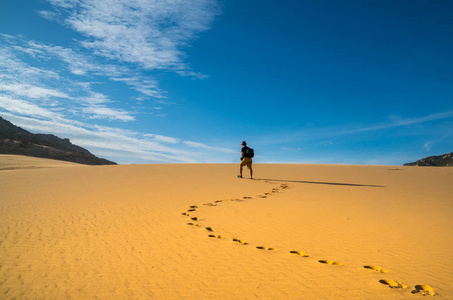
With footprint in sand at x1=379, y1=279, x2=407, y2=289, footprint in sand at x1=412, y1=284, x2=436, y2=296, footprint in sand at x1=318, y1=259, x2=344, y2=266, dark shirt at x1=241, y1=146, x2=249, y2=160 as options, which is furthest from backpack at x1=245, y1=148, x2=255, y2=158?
footprint in sand at x1=412, y1=284, x2=436, y2=296

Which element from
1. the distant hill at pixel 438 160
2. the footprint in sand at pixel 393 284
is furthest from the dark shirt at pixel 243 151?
the distant hill at pixel 438 160

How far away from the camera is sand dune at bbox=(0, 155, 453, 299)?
3520 millimetres

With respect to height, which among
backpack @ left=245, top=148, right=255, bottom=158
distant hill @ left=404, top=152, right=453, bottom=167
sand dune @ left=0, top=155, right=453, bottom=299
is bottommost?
sand dune @ left=0, top=155, right=453, bottom=299

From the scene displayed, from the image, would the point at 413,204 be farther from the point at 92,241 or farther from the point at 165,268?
the point at 92,241

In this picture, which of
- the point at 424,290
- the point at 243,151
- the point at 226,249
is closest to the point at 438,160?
the point at 243,151

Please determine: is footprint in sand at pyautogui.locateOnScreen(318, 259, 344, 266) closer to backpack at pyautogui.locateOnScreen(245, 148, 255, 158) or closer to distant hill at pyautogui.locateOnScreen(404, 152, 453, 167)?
backpack at pyautogui.locateOnScreen(245, 148, 255, 158)

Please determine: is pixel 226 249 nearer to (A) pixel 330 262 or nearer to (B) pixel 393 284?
(A) pixel 330 262

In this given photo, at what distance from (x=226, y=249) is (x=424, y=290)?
2.89m

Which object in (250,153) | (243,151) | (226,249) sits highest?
(243,151)

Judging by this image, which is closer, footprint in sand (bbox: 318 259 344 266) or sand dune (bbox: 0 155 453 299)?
sand dune (bbox: 0 155 453 299)

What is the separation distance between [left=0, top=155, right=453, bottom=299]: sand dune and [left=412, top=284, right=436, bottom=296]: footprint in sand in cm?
1

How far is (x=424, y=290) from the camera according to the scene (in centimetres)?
335

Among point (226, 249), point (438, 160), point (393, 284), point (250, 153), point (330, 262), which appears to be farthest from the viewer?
point (438, 160)

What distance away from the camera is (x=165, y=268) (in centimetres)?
416
